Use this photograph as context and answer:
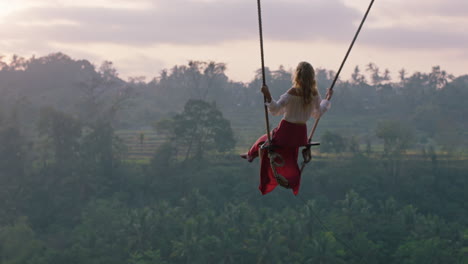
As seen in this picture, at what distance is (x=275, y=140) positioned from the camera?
4.96 m

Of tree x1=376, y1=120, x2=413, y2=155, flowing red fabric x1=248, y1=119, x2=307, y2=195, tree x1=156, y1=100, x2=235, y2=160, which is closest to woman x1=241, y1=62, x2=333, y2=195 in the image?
flowing red fabric x1=248, y1=119, x2=307, y2=195

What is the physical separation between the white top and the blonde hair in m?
0.05

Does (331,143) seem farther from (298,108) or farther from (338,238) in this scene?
(298,108)

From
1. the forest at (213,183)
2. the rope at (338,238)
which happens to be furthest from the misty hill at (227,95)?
the rope at (338,238)

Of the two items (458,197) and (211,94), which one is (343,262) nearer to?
(458,197)

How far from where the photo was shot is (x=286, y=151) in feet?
16.5

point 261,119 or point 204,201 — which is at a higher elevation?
point 261,119

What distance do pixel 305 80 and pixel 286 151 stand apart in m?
0.65

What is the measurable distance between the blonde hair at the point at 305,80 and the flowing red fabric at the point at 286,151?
26 centimetres

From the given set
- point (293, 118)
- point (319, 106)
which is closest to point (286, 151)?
point (293, 118)

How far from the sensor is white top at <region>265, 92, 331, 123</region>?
476 cm

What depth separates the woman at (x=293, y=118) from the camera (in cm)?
467

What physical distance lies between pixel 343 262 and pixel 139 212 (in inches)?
431

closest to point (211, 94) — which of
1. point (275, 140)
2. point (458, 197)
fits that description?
point (458, 197)
